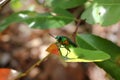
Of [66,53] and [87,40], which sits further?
[87,40]

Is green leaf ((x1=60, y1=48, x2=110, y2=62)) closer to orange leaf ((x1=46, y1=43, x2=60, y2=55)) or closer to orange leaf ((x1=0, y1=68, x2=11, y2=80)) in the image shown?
orange leaf ((x1=46, y1=43, x2=60, y2=55))

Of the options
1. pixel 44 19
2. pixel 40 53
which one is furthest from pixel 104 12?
pixel 40 53

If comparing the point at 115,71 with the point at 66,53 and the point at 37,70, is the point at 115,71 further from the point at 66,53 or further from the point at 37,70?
the point at 37,70

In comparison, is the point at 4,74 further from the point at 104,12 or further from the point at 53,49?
the point at 104,12

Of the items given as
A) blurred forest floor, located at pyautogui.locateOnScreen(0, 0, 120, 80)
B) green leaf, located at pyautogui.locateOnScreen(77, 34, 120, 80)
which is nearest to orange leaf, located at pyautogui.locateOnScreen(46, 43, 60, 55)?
green leaf, located at pyautogui.locateOnScreen(77, 34, 120, 80)

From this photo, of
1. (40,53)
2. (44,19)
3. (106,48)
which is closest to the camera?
(106,48)

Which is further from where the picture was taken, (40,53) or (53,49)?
(40,53)

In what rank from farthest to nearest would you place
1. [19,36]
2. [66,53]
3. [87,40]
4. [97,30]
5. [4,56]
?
1. [19,36]
2. [4,56]
3. [97,30]
4. [87,40]
5. [66,53]

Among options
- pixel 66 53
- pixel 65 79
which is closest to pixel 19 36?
pixel 65 79
